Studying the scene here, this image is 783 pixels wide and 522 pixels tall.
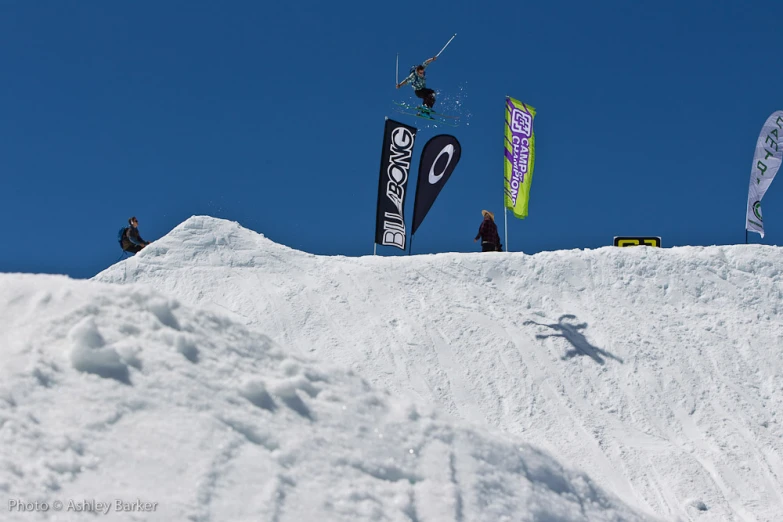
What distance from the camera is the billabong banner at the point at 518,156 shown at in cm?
1842

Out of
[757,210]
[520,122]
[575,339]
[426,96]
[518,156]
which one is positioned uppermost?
[426,96]

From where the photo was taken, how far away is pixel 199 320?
4.96 m

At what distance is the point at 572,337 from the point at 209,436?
933 cm

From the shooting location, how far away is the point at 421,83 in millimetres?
21109

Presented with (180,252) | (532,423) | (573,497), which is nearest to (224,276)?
(180,252)

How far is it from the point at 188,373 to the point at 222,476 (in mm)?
802

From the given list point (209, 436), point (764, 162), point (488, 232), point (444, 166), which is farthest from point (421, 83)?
point (209, 436)

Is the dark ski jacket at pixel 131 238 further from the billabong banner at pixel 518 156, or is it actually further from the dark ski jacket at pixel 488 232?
the billabong banner at pixel 518 156

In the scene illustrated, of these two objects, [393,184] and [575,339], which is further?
[393,184]

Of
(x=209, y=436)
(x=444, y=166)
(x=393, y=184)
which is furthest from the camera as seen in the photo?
(x=444, y=166)

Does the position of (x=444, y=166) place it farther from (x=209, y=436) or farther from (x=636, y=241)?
(x=209, y=436)

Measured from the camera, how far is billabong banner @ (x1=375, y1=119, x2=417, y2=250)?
16859 millimetres

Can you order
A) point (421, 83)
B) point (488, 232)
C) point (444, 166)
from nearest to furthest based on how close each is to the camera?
point (488, 232) → point (444, 166) → point (421, 83)

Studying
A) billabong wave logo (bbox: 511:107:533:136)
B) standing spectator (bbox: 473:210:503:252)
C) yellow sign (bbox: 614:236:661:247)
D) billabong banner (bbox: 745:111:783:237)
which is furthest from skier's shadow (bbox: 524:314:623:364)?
billabong banner (bbox: 745:111:783:237)
